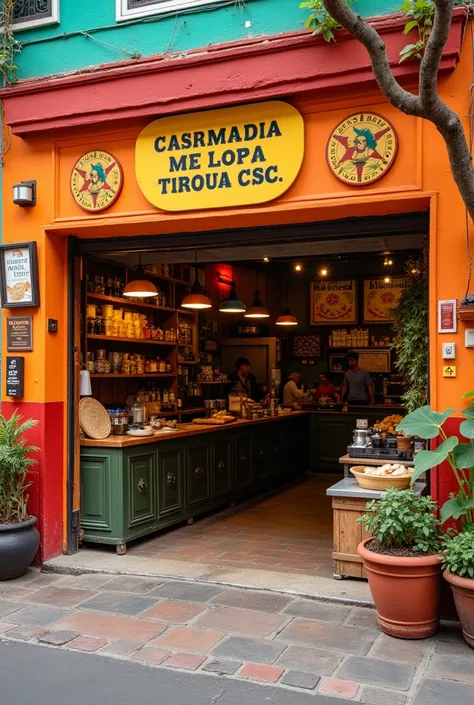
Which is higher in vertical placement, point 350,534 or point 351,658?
point 350,534

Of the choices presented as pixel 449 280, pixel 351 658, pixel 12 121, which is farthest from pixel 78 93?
pixel 351 658

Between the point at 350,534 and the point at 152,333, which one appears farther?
the point at 152,333

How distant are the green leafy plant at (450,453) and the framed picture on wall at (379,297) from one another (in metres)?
10.0

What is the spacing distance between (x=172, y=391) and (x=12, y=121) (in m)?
5.46

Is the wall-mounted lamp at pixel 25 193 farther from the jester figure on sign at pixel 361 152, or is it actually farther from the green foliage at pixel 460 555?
the green foliage at pixel 460 555

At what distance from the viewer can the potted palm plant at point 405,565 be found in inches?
179

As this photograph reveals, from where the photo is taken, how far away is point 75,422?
6684 mm

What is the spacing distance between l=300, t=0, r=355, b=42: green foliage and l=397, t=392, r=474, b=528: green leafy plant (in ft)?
9.66

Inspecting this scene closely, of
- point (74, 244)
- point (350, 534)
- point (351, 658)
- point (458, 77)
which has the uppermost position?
point (458, 77)

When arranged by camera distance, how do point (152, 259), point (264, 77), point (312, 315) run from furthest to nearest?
1. point (312, 315)
2. point (152, 259)
3. point (264, 77)

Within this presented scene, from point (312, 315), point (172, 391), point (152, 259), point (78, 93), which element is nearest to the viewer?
point (78, 93)

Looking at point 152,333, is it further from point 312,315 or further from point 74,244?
point 312,315

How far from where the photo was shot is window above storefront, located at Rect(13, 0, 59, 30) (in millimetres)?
6574

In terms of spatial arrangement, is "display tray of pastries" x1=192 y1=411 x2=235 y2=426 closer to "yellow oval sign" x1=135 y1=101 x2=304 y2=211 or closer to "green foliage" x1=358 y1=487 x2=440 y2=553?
"yellow oval sign" x1=135 y1=101 x2=304 y2=211
